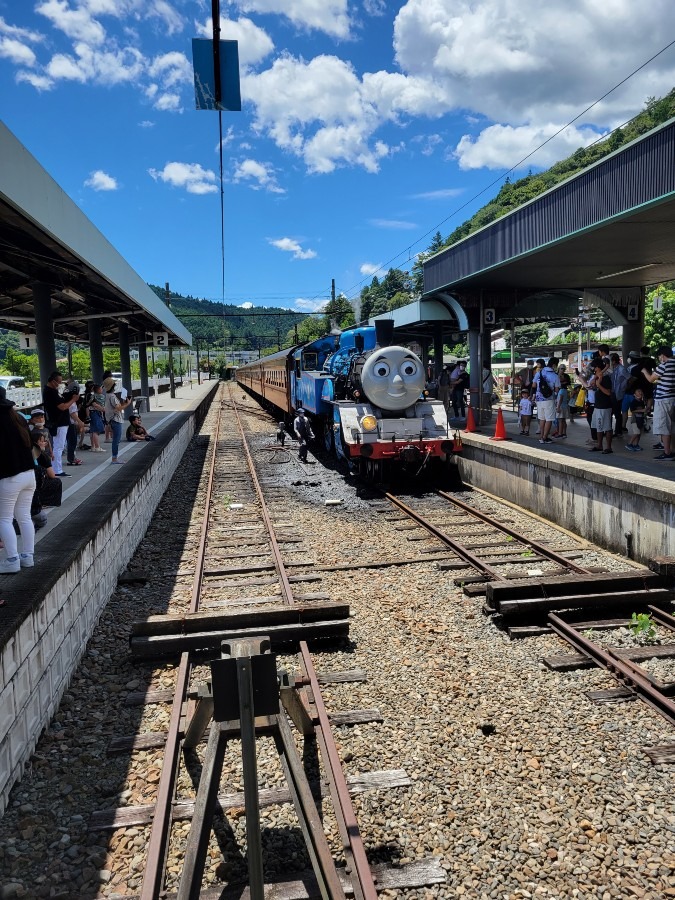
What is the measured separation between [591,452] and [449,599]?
5786 millimetres

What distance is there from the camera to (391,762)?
4059mm

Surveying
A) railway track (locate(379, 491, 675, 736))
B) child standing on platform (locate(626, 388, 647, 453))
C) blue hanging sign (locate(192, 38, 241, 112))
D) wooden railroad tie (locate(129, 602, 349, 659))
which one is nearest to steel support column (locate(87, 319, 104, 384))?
railway track (locate(379, 491, 675, 736))

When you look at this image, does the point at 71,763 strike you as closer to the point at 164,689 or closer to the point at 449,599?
the point at 164,689

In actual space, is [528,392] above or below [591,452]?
above

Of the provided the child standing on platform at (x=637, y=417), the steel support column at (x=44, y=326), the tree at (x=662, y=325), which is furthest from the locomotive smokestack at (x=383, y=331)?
the tree at (x=662, y=325)

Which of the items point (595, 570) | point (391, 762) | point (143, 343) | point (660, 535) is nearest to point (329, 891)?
point (391, 762)

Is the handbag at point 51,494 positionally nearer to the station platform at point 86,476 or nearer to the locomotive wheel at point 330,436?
the station platform at point 86,476

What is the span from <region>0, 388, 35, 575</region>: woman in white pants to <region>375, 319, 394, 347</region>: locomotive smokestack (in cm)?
891

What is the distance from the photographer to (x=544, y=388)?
506 inches

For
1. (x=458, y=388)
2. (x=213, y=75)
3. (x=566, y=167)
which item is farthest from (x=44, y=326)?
(x=566, y=167)

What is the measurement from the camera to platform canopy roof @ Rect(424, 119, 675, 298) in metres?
9.77

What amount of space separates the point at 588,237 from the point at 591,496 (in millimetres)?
5567

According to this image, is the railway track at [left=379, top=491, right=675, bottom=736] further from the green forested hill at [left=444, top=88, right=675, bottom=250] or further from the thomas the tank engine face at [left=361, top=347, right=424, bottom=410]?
the green forested hill at [left=444, top=88, right=675, bottom=250]

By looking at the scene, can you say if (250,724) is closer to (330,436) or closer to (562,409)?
(562,409)
